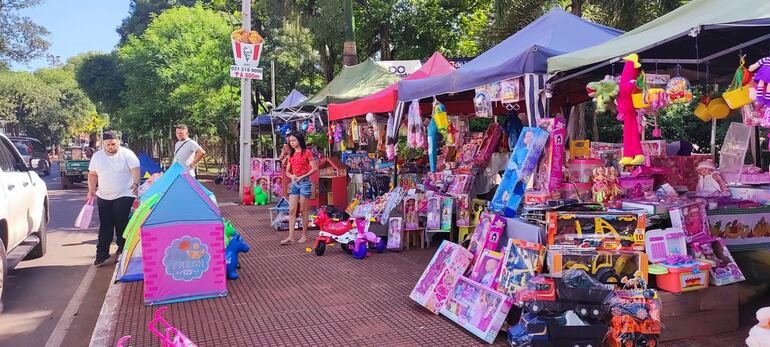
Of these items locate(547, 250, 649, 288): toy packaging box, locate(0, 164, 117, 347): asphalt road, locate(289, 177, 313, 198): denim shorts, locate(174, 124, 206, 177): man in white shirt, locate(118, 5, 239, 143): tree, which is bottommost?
locate(0, 164, 117, 347): asphalt road

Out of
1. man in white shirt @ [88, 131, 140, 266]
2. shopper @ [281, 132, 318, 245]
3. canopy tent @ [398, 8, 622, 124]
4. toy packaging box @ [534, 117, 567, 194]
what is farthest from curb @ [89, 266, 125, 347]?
canopy tent @ [398, 8, 622, 124]

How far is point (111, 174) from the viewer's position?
7.36m

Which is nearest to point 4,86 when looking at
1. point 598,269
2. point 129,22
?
point 129,22

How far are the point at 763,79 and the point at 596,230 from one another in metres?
1.59

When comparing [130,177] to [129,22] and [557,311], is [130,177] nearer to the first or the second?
[557,311]

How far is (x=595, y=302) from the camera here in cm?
417

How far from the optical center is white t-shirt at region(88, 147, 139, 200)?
7.34m

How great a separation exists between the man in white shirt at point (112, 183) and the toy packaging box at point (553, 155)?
5384 millimetres

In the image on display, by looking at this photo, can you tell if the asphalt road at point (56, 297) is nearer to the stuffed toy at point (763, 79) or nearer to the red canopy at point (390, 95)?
the red canopy at point (390, 95)

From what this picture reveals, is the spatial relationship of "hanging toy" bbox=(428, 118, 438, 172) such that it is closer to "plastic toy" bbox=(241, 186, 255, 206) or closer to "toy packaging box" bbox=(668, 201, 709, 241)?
"toy packaging box" bbox=(668, 201, 709, 241)

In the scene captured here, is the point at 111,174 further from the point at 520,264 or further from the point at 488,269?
the point at 520,264

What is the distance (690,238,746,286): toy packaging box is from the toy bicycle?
4.25 m

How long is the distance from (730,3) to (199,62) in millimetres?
20938

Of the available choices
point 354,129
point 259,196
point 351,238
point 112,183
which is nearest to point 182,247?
point 112,183
